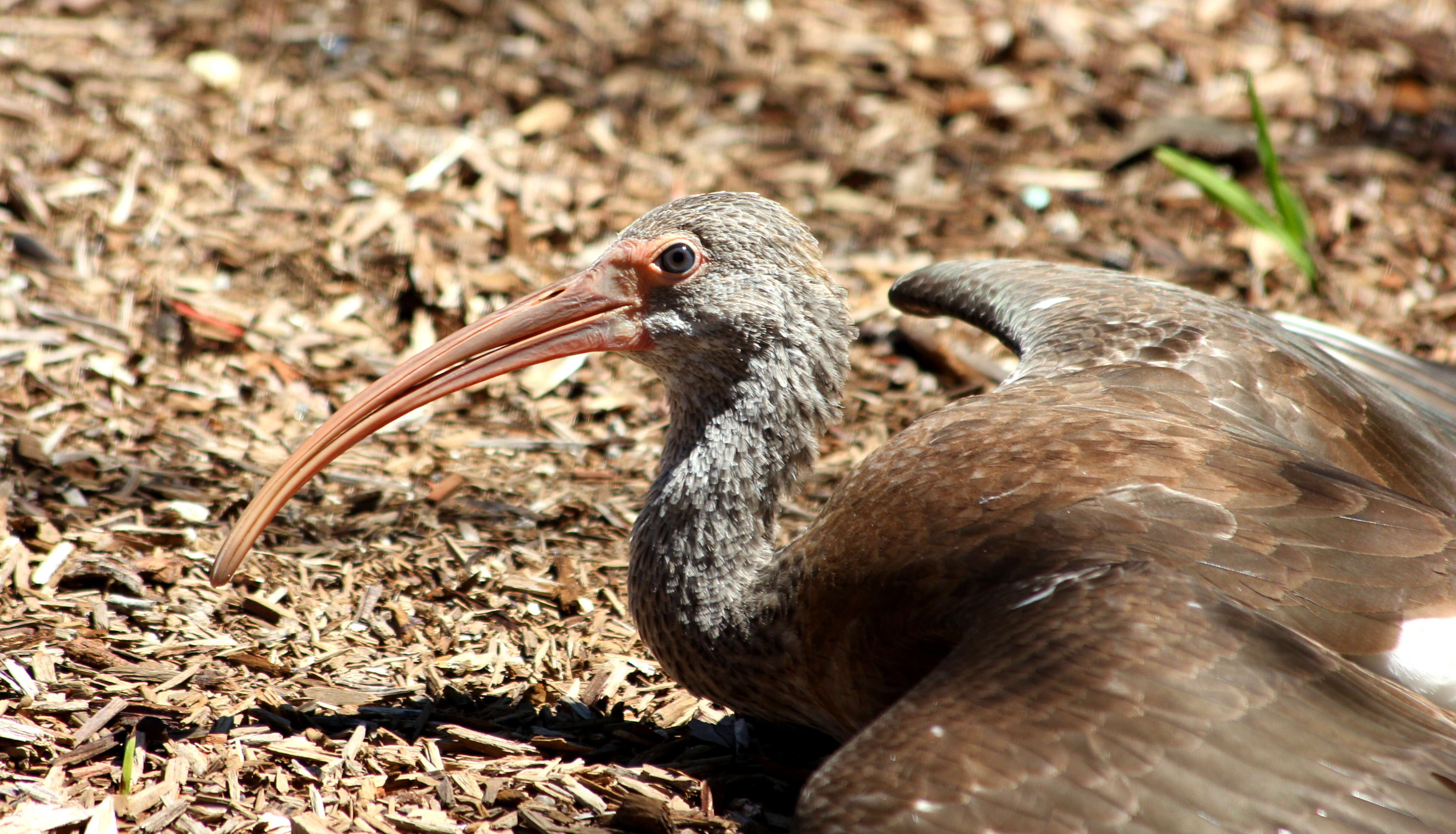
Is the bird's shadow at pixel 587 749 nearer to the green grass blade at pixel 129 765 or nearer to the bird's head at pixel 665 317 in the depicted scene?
the green grass blade at pixel 129 765

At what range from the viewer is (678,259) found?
3.79 metres

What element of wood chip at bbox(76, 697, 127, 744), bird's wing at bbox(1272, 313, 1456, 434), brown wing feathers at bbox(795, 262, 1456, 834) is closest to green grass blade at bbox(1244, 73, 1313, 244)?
bird's wing at bbox(1272, 313, 1456, 434)

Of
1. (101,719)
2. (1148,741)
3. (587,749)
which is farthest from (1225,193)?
(101,719)

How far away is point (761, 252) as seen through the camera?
3777 mm

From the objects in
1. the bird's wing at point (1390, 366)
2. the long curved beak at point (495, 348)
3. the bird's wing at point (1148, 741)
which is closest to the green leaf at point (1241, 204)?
the bird's wing at point (1390, 366)

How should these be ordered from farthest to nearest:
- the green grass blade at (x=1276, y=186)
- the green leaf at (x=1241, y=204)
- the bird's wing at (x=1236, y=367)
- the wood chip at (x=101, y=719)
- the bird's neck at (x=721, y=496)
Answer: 1. the green leaf at (x=1241, y=204)
2. the green grass blade at (x=1276, y=186)
3. the bird's wing at (x=1236, y=367)
4. the bird's neck at (x=721, y=496)
5. the wood chip at (x=101, y=719)

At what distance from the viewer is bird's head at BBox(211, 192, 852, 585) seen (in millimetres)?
3768

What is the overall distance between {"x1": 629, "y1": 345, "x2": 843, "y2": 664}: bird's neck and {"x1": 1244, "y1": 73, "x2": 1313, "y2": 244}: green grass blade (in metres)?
3.05

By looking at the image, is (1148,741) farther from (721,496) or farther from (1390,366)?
(1390,366)

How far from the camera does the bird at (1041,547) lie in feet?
8.36

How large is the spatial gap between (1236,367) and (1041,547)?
4.66 ft

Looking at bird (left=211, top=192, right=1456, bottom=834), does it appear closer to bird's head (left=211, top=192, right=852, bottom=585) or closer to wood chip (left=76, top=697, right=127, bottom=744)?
bird's head (left=211, top=192, right=852, bottom=585)

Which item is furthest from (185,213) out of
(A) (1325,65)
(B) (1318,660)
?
(A) (1325,65)

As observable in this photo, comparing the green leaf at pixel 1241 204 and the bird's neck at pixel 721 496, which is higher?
the green leaf at pixel 1241 204
